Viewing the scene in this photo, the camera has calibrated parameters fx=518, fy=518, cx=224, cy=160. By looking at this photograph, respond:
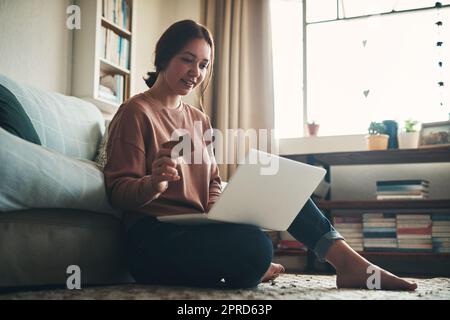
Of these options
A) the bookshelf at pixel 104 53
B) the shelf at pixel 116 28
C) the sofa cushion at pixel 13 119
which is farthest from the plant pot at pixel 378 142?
the sofa cushion at pixel 13 119

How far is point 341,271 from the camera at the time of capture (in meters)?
1.36

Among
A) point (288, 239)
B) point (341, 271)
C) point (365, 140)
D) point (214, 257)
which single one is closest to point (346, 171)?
point (365, 140)

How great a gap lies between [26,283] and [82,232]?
19 centimetres

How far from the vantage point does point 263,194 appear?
1185 mm

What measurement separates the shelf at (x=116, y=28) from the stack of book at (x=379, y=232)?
164 centimetres

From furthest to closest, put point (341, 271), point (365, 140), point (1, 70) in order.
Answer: point (365, 140), point (1, 70), point (341, 271)

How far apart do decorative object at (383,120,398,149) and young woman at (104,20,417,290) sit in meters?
1.63

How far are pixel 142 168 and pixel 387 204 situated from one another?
179 cm

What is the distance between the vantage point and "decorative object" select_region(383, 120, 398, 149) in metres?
2.88

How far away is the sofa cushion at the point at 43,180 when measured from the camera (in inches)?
43.1

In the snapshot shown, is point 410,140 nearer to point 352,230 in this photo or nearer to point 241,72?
point 352,230

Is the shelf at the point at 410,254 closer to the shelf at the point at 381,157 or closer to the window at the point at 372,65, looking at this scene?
the shelf at the point at 381,157

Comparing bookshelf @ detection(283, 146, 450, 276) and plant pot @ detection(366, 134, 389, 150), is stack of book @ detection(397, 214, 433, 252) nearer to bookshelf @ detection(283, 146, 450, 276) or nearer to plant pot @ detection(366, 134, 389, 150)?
bookshelf @ detection(283, 146, 450, 276)

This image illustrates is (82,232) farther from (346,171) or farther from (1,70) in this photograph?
(346,171)
